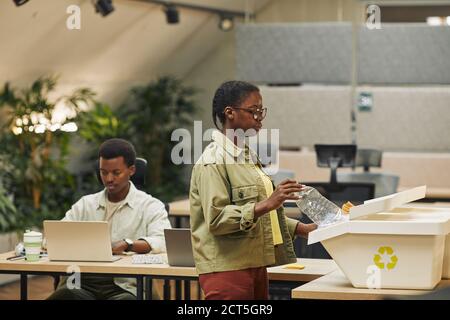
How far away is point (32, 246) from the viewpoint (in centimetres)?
401

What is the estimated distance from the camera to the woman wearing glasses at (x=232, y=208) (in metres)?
2.86

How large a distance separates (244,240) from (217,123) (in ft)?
1.30

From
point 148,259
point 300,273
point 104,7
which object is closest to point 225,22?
point 104,7

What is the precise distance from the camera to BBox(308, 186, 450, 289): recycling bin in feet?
9.96

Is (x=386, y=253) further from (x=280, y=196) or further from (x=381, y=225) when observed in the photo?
(x=280, y=196)

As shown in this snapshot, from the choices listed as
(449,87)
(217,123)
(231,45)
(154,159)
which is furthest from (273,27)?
(217,123)

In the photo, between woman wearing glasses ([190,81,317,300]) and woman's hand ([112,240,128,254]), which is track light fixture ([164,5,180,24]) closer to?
woman's hand ([112,240,128,254])

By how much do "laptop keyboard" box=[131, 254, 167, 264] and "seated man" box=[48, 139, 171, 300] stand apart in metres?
0.11

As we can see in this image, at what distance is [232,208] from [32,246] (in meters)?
1.43

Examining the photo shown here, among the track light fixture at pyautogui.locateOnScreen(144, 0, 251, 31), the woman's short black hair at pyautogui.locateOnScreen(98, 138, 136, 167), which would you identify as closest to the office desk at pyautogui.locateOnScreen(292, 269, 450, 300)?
the woman's short black hair at pyautogui.locateOnScreen(98, 138, 136, 167)

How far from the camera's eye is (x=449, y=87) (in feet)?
24.3

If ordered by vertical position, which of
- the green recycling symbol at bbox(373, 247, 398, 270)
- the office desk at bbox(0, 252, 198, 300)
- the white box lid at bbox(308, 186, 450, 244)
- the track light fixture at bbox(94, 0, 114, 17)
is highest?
the track light fixture at bbox(94, 0, 114, 17)

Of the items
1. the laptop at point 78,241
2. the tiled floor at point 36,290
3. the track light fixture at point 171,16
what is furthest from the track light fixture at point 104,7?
the laptop at point 78,241
